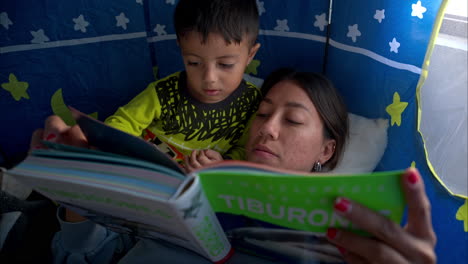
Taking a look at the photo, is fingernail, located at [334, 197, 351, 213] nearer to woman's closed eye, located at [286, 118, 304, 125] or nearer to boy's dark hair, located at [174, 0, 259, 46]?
woman's closed eye, located at [286, 118, 304, 125]

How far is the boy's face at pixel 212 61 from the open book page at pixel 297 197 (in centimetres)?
44

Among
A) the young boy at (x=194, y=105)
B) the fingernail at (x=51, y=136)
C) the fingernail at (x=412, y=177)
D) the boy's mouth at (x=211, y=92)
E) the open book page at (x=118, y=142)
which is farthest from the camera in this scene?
the boy's mouth at (x=211, y=92)

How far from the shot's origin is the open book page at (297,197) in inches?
20.0

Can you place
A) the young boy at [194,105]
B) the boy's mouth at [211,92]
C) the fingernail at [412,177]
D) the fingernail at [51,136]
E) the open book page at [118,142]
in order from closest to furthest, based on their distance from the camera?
the fingernail at [412,177] < the open book page at [118,142] < the fingernail at [51,136] < the young boy at [194,105] < the boy's mouth at [211,92]

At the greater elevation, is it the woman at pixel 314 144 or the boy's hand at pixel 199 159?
the woman at pixel 314 144

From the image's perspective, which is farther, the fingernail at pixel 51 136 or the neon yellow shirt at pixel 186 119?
the neon yellow shirt at pixel 186 119

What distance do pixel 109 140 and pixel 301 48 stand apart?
2.95 ft

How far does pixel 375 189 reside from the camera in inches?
20.0

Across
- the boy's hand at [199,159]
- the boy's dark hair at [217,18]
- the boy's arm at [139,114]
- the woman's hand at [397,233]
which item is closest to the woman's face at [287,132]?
the boy's hand at [199,159]

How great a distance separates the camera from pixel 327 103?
1080 millimetres

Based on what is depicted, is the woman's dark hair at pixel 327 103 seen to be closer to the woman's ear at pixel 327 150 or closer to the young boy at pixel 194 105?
the woman's ear at pixel 327 150

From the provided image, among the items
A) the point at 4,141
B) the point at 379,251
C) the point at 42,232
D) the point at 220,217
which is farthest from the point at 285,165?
the point at 4,141

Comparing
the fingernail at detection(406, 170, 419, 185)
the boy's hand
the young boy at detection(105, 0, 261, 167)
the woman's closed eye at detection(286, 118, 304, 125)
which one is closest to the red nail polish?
the young boy at detection(105, 0, 261, 167)

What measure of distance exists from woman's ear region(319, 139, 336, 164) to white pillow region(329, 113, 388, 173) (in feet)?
0.24
